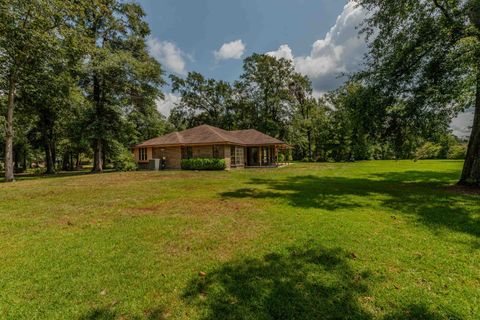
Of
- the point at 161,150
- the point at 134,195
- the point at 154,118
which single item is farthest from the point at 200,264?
the point at 154,118

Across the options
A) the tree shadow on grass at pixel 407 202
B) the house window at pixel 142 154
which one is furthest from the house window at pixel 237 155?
the tree shadow on grass at pixel 407 202

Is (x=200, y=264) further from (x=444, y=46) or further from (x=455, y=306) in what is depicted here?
(x=444, y=46)

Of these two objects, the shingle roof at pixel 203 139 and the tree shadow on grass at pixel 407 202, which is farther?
the shingle roof at pixel 203 139

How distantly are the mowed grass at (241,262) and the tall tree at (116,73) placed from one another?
17516 mm

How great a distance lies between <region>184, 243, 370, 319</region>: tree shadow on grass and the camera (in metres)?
2.81

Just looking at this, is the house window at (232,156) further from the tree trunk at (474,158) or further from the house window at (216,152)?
the tree trunk at (474,158)

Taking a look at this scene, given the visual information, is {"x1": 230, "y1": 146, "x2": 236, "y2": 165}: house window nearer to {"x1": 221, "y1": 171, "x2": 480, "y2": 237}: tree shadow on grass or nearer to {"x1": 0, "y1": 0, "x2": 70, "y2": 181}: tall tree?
{"x1": 221, "y1": 171, "x2": 480, "y2": 237}: tree shadow on grass

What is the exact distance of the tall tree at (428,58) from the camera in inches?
373

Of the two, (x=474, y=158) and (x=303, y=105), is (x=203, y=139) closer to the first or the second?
(x=474, y=158)

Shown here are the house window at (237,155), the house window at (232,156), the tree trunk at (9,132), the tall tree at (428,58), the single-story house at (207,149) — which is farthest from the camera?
the house window at (237,155)

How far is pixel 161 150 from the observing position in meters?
25.5

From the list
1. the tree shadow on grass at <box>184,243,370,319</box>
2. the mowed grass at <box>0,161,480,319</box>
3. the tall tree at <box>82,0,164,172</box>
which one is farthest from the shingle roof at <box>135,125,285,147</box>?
the tree shadow on grass at <box>184,243,370,319</box>

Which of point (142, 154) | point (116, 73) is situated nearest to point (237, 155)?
point (142, 154)

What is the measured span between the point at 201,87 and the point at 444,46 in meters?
36.4
